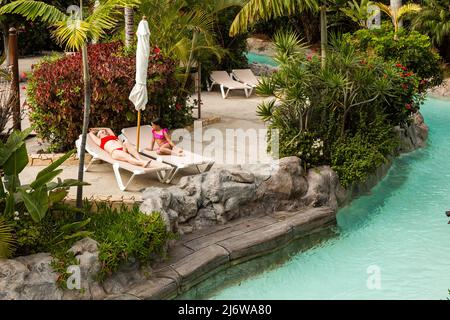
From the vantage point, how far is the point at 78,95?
11.9m

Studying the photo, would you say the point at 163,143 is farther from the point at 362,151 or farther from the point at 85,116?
the point at 362,151

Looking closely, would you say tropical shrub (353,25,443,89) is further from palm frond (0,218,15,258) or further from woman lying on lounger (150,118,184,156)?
palm frond (0,218,15,258)

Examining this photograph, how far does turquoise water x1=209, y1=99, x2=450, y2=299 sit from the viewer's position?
362 inches

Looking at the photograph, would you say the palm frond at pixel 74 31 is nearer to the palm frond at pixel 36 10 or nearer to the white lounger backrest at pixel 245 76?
the palm frond at pixel 36 10

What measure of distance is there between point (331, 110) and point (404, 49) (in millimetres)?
5165

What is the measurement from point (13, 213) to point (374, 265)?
4.88m

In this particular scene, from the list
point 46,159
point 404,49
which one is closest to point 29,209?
point 46,159

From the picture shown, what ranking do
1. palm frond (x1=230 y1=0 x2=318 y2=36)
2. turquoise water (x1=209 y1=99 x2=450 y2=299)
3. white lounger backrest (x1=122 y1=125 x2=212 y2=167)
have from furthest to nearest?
palm frond (x1=230 y1=0 x2=318 y2=36), white lounger backrest (x1=122 y1=125 x2=212 y2=167), turquoise water (x1=209 y1=99 x2=450 y2=299)

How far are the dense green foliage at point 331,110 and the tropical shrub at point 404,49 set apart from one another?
11.4 ft

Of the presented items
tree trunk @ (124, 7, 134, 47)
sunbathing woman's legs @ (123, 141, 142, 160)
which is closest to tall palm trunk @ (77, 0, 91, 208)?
sunbathing woman's legs @ (123, 141, 142, 160)

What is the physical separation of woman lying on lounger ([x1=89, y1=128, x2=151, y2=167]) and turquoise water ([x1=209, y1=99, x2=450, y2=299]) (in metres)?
2.61

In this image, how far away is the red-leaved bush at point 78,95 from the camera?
12.0m

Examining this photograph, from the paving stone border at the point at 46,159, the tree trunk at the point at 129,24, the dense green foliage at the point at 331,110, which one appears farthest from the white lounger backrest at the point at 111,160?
the tree trunk at the point at 129,24

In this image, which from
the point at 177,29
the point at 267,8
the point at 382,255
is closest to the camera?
the point at 382,255
